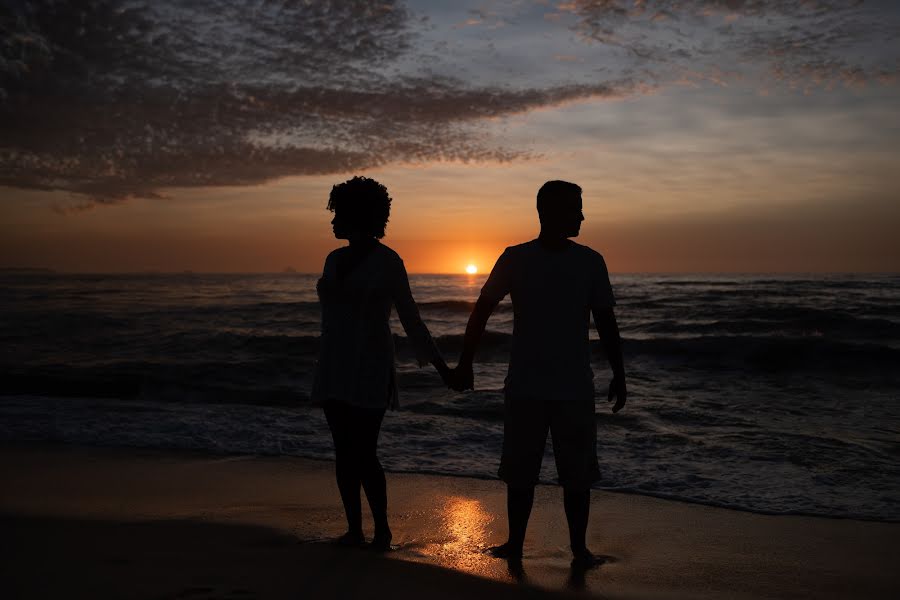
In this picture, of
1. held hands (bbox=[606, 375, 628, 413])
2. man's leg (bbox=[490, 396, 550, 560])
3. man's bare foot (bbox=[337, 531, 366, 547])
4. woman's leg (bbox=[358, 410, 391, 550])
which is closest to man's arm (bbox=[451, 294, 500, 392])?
man's leg (bbox=[490, 396, 550, 560])

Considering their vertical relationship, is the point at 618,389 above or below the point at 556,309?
below

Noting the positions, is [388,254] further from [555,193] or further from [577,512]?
[577,512]

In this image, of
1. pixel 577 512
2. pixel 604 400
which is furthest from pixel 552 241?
pixel 604 400

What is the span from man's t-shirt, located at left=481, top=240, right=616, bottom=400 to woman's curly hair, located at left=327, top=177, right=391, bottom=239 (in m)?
0.75

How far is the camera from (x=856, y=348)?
17.5 m

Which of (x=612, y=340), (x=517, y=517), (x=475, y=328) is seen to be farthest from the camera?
(x=517, y=517)

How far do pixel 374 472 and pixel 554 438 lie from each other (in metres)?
1.04

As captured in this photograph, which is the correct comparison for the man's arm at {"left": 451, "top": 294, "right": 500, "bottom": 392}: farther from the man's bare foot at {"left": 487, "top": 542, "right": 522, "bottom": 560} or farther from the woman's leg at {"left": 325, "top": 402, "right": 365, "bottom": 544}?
the man's bare foot at {"left": 487, "top": 542, "right": 522, "bottom": 560}

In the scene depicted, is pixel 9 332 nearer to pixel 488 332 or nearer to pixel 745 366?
pixel 488 332

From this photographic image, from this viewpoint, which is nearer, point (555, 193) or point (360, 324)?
point (555, 193)

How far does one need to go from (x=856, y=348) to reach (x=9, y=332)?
24.9 m

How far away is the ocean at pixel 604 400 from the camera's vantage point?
6.66 meters

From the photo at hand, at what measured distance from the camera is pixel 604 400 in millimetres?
11000

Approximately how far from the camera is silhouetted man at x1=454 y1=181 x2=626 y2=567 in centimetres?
347
